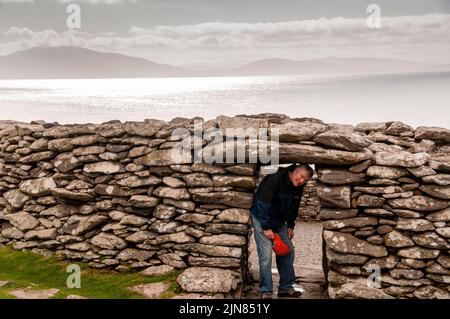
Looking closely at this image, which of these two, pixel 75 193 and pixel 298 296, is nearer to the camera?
pixel 298 296

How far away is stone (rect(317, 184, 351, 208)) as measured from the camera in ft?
25.8

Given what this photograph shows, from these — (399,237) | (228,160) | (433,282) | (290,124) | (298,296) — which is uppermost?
(290,124)

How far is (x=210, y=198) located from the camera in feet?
27.6

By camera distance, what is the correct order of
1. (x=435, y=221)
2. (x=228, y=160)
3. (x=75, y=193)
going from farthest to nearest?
(x=75, y=193), (x=228, y=160), (x=435, y=221)

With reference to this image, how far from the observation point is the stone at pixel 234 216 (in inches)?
326

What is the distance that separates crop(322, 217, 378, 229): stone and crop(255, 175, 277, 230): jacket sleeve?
42.7 inches

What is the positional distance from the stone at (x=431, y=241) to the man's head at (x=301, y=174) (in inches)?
86.7

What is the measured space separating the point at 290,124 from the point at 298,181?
127 centimetres

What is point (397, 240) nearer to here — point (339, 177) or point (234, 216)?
point (339, 177)

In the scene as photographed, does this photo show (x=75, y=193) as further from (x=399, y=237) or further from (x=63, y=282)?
(x=399, y=237)

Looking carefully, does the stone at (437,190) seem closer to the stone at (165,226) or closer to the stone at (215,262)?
the stone at (215,262)

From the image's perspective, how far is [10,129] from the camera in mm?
10156

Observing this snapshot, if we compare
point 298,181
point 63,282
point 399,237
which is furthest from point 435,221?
point 63,282

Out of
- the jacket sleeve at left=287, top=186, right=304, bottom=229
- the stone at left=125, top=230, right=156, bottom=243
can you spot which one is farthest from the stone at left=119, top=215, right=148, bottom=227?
the jacket sleeve at left=287, top=186, right=304, bottom=229
